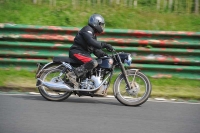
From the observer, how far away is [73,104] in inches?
347

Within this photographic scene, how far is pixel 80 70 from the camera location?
898 centimetres

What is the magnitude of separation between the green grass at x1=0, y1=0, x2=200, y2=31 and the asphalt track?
3378 mm

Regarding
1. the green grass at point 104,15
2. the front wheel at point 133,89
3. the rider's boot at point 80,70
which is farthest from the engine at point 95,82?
the green grass at point 104,15

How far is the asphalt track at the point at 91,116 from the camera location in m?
6.89

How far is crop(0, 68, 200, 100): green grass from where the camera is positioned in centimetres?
1001

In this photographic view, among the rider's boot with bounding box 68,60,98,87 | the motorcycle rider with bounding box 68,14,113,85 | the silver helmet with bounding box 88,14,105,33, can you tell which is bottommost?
the rider's boot with bounding box 68,60,98,87

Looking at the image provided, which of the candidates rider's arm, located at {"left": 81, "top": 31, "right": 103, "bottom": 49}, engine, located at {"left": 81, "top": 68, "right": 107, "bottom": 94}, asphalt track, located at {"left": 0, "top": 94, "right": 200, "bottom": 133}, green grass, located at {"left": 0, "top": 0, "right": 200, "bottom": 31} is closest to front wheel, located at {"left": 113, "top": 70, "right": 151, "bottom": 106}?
asphalt track, located at {"left": 0, "top": 94, "right": 200, "bottom": 133}

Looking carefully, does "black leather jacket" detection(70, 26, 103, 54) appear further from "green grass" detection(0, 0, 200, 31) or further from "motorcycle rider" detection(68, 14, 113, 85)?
"green grass" detection(0, 0, 200, 31)

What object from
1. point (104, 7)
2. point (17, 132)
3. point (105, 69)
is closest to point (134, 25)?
point (104, 7)

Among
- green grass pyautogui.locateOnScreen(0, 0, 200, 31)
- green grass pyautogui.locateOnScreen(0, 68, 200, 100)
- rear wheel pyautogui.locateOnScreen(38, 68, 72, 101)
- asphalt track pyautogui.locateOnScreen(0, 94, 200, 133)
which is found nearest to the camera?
asphalt track pyautogui.locateOnScreen(0, 94, 200, 133)

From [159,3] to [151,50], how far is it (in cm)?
270

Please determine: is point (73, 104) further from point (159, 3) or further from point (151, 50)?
point (159, 3)

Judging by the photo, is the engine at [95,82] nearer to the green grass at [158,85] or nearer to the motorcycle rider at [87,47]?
the motorcycle rider at [87,47]

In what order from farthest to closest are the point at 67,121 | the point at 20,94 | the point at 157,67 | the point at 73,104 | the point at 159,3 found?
1. the point at 159,3
2. the point at 157,67
3. the point at 20,94
4. the point at 73,104
5. the point at 67,121
